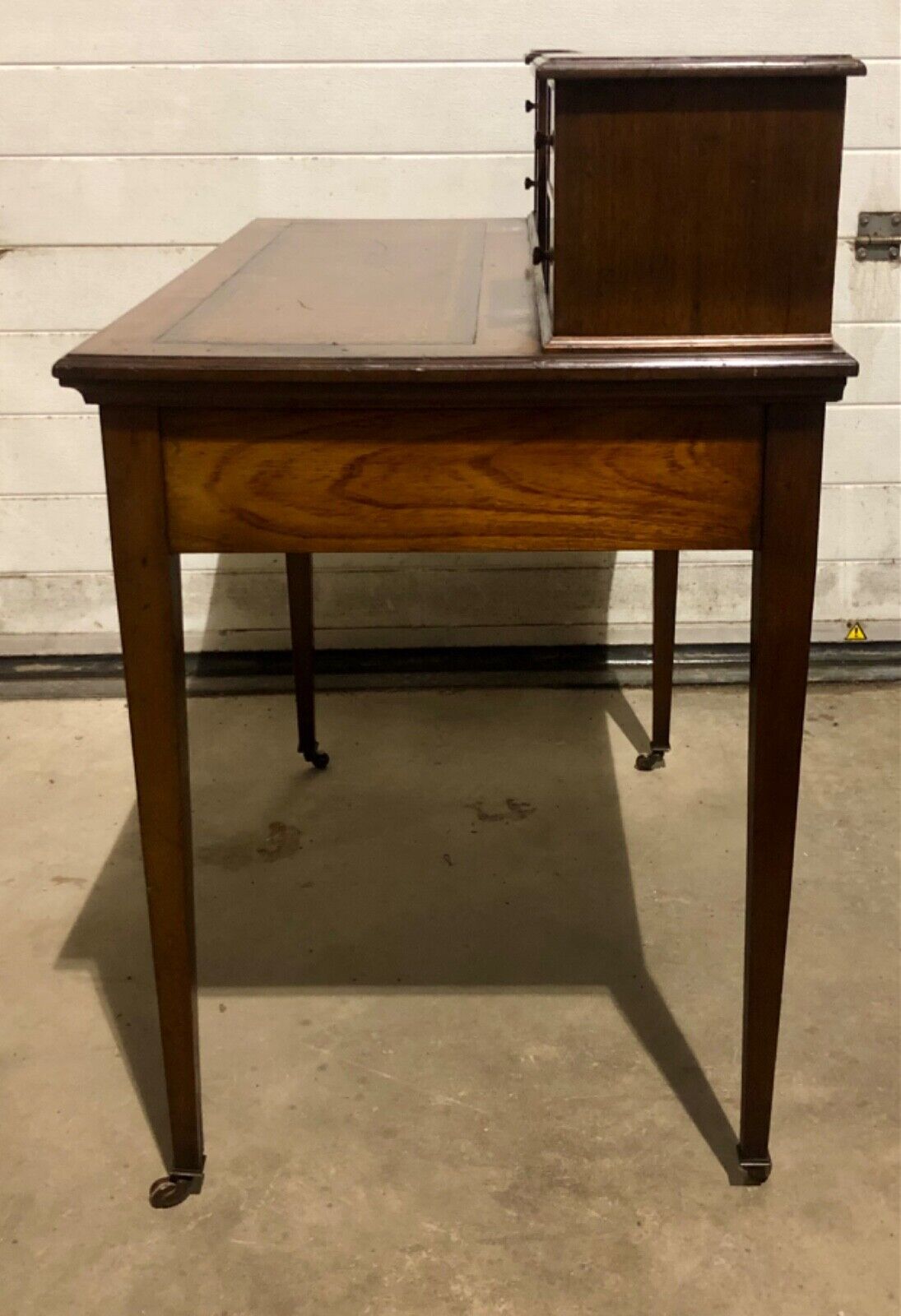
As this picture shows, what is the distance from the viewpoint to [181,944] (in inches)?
52.5

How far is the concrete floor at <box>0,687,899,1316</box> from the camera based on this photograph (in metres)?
1.29

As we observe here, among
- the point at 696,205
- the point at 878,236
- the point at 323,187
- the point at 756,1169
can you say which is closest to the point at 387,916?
the point at 756,1169

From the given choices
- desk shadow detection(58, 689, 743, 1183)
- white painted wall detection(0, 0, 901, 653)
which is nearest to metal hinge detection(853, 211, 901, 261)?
white painted wall detection(0, 0, 901, 653)

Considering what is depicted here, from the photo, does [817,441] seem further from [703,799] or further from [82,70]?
[82,70]

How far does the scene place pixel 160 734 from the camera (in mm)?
1266

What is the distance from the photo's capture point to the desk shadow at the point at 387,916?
5.46ft

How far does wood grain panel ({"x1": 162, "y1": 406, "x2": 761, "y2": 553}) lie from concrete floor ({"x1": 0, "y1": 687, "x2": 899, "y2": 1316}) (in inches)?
25.6

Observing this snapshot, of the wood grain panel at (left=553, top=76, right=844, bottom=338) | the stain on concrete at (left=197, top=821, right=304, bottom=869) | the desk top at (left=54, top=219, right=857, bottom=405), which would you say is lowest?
the stain on concrete at (left=197, top=821, right=304, bottom=869)

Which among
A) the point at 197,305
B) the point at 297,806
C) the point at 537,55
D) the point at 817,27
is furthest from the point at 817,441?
the point at 817,27

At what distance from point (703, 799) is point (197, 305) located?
1146 millimetres

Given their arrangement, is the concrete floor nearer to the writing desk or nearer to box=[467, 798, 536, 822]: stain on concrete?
box=[467, 798, 536, 822]: stain on concrete

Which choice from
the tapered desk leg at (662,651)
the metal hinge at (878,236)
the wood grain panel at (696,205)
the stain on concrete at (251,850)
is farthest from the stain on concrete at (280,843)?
the metal hinge at (878,236)

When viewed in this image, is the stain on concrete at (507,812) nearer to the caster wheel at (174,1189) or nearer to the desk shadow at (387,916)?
the desk shadow at (387,916)

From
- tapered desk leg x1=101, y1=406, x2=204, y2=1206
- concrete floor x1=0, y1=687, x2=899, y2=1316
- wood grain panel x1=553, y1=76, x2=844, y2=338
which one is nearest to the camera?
wood grain panel x1=553, y1=76, x2=844, y2=338
